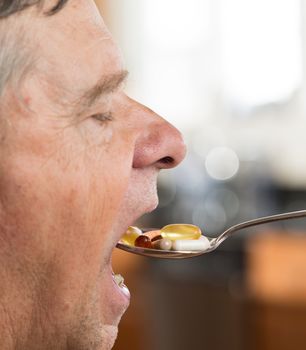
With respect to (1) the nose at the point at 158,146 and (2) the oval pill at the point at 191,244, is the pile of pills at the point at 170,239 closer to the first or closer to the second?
(2) the oval pill at the point at 191,244

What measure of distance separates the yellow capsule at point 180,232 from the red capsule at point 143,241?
0.9 inches

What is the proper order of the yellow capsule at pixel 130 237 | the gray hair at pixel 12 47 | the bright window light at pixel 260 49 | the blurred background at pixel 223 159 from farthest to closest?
the bright window light at pixel 260 49, the blurred background at pixel 223 159, the yellow capsule at pixel 130 237, the gray hair at pixel 12 47

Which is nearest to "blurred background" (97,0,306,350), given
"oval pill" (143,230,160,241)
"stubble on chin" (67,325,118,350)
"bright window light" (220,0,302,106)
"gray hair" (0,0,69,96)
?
"bright window light" (220,0,302,106)

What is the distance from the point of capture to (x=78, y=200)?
2.81ft

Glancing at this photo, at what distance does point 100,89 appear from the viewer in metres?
0.87

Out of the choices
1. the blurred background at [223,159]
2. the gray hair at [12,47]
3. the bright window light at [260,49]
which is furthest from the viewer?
the bright window light at [260,49]

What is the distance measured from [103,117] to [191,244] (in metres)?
0.24

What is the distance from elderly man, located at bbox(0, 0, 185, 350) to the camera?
0.83 meters

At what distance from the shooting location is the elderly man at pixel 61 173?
2.73ft

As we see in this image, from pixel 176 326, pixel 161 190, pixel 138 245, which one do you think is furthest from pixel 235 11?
pixel 138 245

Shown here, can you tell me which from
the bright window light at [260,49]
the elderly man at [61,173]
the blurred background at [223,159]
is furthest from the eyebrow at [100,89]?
the bright window light at [260,49]

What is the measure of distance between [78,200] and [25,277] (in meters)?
0.09

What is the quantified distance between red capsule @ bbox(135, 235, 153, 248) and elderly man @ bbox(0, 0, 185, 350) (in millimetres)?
138

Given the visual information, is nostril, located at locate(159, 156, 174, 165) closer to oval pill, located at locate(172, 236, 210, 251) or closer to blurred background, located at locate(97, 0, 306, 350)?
oval pill, located at locate(172, 236, 210, 251)
